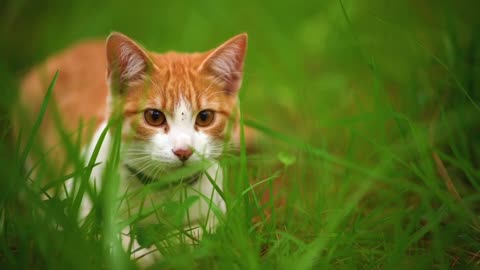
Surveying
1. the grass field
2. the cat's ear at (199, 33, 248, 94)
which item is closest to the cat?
the cat's ear at (199, 33, 248, 94)

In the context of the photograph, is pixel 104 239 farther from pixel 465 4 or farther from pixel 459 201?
pixel 465 4

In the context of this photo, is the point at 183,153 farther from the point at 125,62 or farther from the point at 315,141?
the point at 315,141

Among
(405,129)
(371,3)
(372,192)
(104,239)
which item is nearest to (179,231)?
(104,239)

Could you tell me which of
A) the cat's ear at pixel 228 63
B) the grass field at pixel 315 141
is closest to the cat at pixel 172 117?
the cat's ear at pixel 228 63

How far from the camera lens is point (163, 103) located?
1.83 metres

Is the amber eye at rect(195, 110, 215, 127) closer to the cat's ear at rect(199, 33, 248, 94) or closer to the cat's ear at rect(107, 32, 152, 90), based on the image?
the cat's ear at rect(199, 33, 248, 94)

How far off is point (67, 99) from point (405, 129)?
2041mm

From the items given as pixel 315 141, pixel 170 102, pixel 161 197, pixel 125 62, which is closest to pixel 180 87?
pixel 170 102

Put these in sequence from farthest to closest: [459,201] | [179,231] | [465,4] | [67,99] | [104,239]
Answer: [465,4]
[67,99]
[459,201]
[179,231]
[104,239]

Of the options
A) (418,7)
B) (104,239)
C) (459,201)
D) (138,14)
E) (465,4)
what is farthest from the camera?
(138,14)

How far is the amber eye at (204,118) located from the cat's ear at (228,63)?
0.18 meters

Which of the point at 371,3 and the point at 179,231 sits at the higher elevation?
the point at 371,3

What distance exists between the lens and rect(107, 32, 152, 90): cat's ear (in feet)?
5.90

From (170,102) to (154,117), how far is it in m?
0.09
